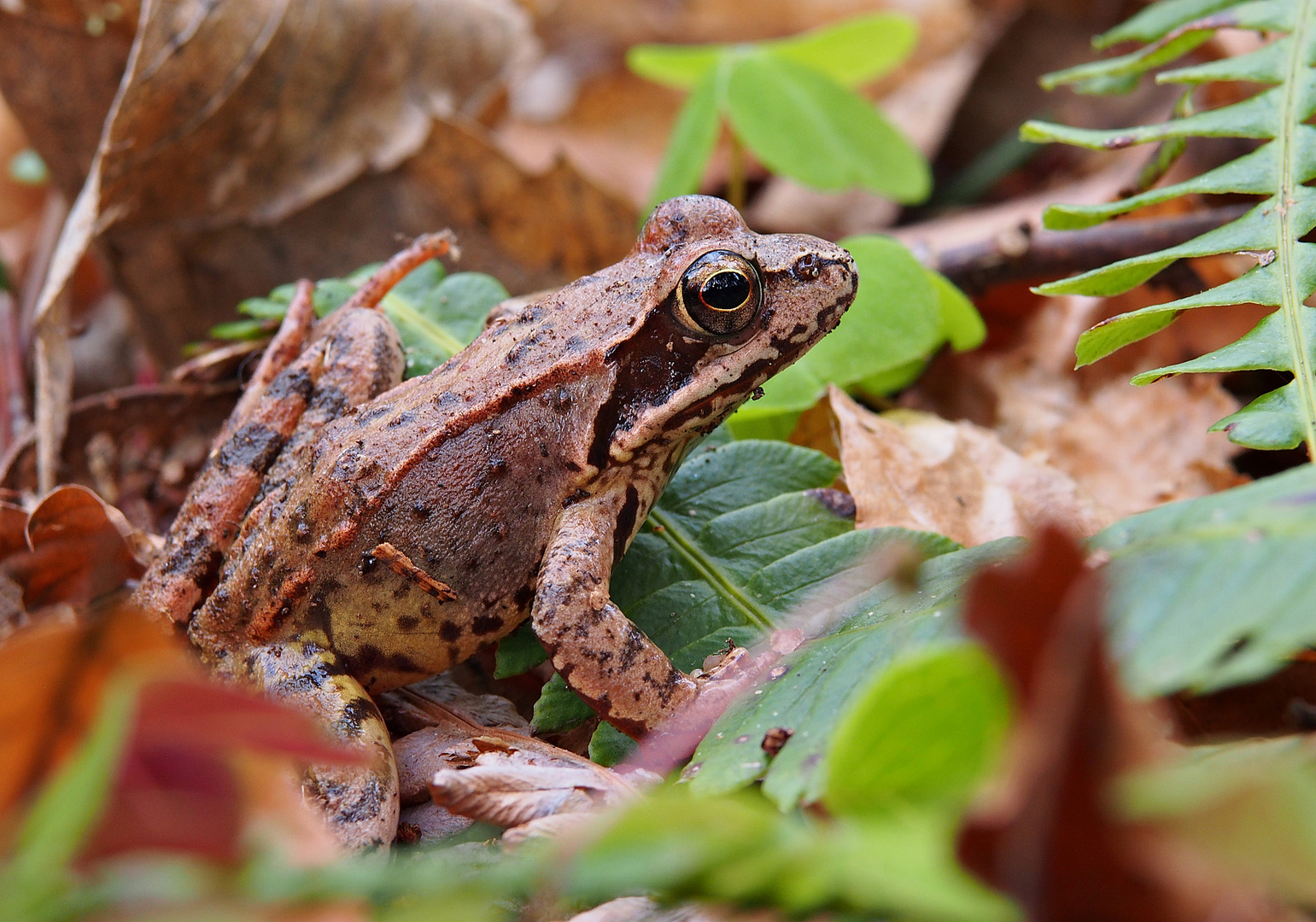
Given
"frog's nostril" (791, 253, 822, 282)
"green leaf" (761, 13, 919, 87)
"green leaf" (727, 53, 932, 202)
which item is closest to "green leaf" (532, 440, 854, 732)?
"frog's nostril" (791, 253, 822, 282)

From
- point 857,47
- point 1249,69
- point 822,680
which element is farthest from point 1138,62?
point 822,680

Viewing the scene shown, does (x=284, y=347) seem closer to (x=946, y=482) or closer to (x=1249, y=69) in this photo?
(x=946, y=482)

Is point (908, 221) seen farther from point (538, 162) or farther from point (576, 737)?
point (576, 737)

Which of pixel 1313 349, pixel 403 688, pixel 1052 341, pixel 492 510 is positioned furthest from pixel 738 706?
pixel 1052 341

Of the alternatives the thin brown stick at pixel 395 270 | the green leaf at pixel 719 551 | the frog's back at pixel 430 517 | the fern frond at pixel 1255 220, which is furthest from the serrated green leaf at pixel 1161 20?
the thin brown stick at pixel 395 270

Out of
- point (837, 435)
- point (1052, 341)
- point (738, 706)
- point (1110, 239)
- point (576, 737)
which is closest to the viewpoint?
point (738, 706)

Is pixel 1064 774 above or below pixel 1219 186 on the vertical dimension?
below
